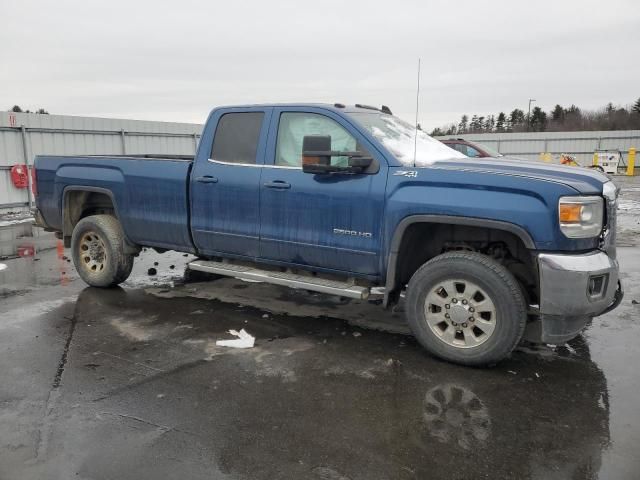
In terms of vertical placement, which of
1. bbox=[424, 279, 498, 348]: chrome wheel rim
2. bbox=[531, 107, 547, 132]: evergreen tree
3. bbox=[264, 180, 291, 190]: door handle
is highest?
bbox=[531, 107, 547, 132]: evergreen tree

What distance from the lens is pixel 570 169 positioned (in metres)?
4.35

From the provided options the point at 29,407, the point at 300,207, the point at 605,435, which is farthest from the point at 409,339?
the point at 29,407

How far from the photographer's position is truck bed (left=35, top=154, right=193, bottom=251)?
5637 millimetres

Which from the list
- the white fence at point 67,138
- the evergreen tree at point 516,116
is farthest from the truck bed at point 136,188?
the evergreen tree at point 516,116

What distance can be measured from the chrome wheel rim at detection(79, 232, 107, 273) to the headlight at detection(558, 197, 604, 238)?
504cm

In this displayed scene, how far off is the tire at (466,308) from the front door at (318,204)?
20.2 inches

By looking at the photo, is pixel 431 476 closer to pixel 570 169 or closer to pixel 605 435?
pixel 605 435

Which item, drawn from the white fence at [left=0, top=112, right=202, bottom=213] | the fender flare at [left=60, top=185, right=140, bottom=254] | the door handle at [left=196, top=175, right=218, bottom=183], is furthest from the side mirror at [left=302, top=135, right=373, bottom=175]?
the white fence at [left=0, top=112, right=202, bottom=213]

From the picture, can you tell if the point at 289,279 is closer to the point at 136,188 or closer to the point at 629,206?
the point at 136,188

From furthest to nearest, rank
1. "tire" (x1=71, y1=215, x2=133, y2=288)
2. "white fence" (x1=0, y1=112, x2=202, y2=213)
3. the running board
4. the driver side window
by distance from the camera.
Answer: "white fence" (x1=0, y1=112, x2=202, y2=213) < "tire" (x1=71, y1=215, x2=133, y2=288) < the driver side window < the running board

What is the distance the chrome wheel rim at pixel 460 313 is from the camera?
13.4 ft

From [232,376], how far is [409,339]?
5.49ft

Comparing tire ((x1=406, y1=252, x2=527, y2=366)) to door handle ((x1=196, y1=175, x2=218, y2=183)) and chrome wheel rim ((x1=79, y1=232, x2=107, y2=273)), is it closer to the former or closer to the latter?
door handle ((x1=196, y1=175, x2=218, y2=183))

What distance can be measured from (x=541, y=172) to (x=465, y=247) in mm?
829
